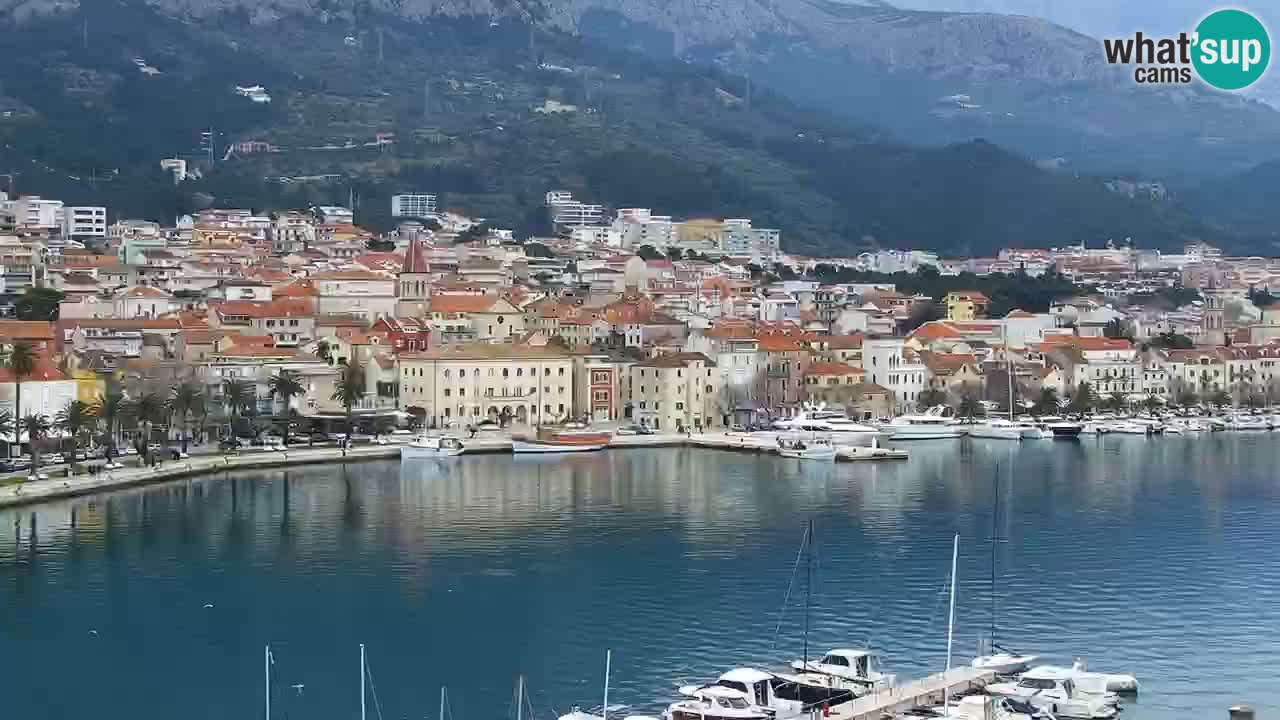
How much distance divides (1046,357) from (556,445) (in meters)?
→ 15.5

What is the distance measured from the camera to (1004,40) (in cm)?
17075

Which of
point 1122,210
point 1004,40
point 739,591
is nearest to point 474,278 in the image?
point 739,591

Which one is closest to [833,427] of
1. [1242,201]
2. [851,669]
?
[851,669]

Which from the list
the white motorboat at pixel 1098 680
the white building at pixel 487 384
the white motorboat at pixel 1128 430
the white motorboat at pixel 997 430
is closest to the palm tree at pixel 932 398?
the white motorboat at pixel 997 430

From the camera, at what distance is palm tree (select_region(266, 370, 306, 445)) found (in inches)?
1442

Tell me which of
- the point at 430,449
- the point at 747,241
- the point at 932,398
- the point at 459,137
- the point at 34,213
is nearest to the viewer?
the point at 430,449

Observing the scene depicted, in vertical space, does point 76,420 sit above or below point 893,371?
below

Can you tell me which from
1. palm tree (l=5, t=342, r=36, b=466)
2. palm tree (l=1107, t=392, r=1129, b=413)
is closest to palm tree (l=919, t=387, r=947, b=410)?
palm tree (l=1107, t=392, r=1129, b=413)

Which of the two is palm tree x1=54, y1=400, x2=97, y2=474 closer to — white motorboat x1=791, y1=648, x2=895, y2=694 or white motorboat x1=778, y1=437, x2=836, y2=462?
white motorboat x1=778, y1=437, x2=836, y2=462

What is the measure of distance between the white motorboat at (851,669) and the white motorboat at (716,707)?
1.04 metres

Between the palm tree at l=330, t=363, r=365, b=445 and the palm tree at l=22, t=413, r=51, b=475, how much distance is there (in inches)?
228

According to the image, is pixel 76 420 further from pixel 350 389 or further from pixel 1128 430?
pixel 1128 430

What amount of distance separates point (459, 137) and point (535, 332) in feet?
152

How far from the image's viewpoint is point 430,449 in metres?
35.2
